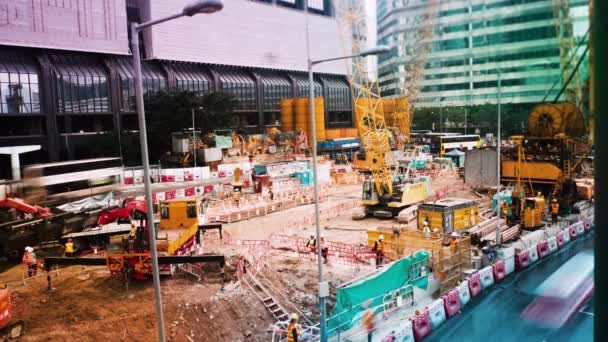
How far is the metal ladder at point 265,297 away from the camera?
54.7 feet

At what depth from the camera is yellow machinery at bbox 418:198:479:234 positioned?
26.1 meters

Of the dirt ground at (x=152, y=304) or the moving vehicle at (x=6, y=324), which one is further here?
the dirt ground at (x=152, y=304)

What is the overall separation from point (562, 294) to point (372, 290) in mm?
7739

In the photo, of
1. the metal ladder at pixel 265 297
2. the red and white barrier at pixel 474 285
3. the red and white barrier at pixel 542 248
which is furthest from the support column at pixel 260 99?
the red and white barrier at pixel 474 285

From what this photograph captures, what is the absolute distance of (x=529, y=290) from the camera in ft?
60.5

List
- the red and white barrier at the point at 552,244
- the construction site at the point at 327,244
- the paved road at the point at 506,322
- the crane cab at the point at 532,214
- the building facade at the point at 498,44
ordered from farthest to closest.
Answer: the building facade at the point at 498,44 < the crane cab at the point at 532,214 < the red and white barrier at the point at 552,244 < the construction site at the point at 327,244 < the paved road at the point at 506,322

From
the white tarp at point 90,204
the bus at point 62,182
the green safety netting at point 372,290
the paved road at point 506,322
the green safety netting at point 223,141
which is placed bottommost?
the paved road at point 506,322

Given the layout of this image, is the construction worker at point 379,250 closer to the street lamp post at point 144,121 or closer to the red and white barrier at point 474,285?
the red and white barrier at point 474,285

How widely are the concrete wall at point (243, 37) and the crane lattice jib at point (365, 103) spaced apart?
1458 inches

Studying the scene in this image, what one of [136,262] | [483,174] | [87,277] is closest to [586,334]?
[136,262]

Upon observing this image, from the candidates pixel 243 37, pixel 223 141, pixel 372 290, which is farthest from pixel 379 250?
pixel 243 37

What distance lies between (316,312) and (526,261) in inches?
418

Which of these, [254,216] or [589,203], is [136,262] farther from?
[589,203]

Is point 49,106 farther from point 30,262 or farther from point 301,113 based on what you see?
point 30,262
